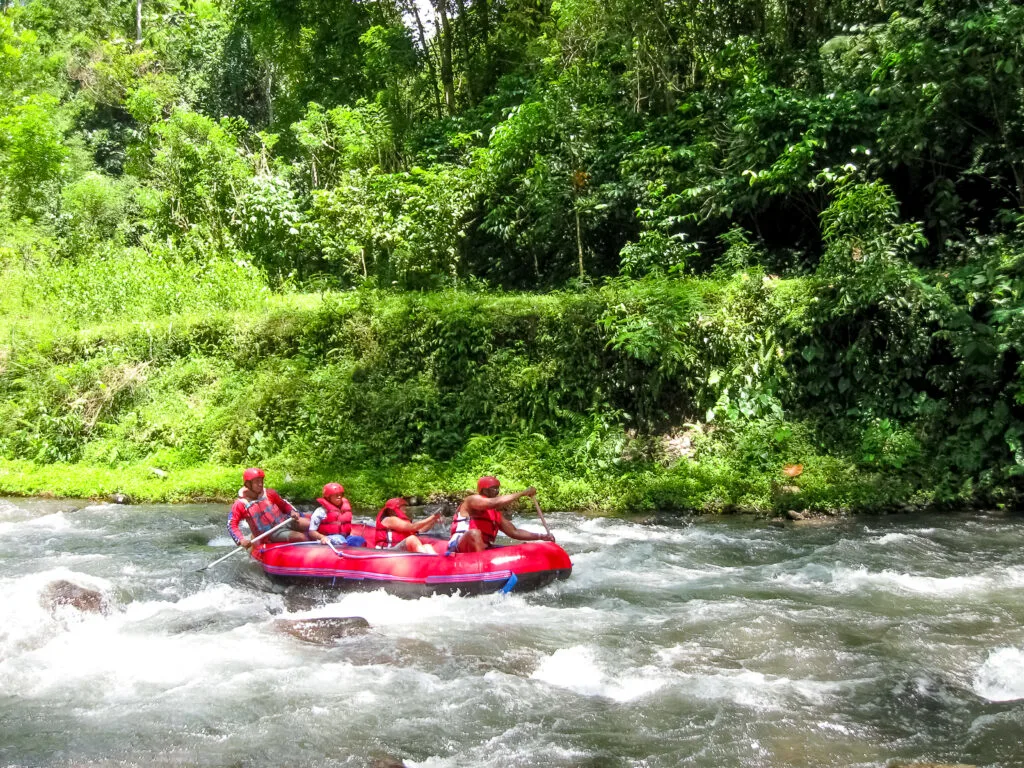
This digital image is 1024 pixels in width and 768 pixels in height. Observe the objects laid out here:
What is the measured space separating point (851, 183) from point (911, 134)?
1361 millimetres

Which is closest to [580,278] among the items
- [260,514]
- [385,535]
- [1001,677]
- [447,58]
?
[385,535]

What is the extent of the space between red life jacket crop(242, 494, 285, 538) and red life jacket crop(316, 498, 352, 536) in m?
0.56

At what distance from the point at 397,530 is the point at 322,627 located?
1593 millimetres

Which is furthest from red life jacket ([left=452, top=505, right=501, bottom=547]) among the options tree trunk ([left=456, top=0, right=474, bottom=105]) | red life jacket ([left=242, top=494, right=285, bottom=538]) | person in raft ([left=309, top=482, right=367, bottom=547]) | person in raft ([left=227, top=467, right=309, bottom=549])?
tree trunk ([left=456, top=0, right=474, bottom=105])

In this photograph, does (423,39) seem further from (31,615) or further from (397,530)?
(31,615)

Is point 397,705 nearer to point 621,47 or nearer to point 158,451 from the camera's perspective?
point 158,451

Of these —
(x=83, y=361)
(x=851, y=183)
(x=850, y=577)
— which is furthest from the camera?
(x=83, y=361)

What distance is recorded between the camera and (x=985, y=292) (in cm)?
1038

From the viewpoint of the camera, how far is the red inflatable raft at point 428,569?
24.8 feet

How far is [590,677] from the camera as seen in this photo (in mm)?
5840

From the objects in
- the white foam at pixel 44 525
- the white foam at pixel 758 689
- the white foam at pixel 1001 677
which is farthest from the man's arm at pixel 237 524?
the white foam at pixel 1001 677

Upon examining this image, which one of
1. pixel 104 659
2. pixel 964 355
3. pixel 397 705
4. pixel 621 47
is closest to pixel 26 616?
pixel 104 659

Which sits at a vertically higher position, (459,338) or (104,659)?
(459,338)

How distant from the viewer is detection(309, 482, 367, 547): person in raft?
844cm
